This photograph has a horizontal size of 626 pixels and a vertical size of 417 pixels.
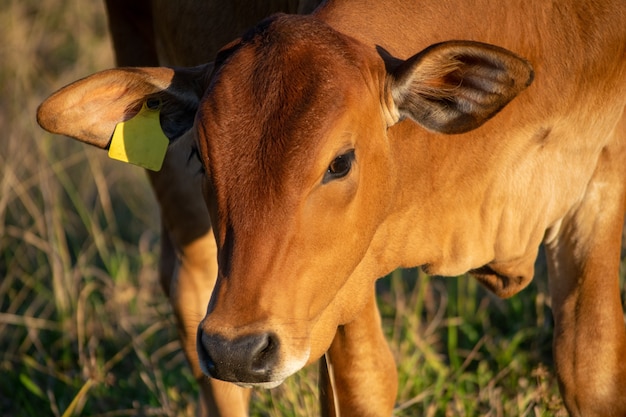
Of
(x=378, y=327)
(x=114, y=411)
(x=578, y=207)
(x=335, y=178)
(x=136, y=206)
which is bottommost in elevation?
(x=136, y=206)

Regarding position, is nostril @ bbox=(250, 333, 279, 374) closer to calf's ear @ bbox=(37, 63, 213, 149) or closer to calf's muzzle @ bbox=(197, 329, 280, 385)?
calf's muzzle @ bbox=(197, 329, 280, 385)

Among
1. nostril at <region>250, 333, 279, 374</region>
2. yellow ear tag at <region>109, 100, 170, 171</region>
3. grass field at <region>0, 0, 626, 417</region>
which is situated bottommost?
grass field at <region>0, 0, 626, 417</region>

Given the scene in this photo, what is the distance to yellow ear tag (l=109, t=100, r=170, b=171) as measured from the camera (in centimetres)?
383

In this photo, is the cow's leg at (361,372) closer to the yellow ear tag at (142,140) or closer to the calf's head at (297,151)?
the calf's head at (297,151)

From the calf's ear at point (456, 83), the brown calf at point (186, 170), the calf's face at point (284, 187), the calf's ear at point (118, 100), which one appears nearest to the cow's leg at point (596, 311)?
the calf's ear at point (456, 83)

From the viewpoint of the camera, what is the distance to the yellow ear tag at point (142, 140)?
12.6 ft

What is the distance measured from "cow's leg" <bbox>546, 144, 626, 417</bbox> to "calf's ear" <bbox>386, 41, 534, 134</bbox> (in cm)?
90

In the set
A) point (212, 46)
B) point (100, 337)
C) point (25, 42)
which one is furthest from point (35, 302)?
point (25, 42)

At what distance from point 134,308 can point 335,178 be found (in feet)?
10.1

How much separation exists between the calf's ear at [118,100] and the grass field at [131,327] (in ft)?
4.24

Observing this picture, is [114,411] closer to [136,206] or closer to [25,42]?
[136,206]

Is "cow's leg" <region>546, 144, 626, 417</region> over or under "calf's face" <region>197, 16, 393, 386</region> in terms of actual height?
under

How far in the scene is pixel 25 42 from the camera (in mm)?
9484

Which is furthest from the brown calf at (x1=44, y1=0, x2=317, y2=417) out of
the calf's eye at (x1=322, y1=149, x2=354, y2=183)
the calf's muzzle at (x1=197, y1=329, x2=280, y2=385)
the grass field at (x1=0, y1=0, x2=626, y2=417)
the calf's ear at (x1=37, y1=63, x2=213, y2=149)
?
the calf's muzzle at (x1=197, y1=329, x2=280, y2=385)
